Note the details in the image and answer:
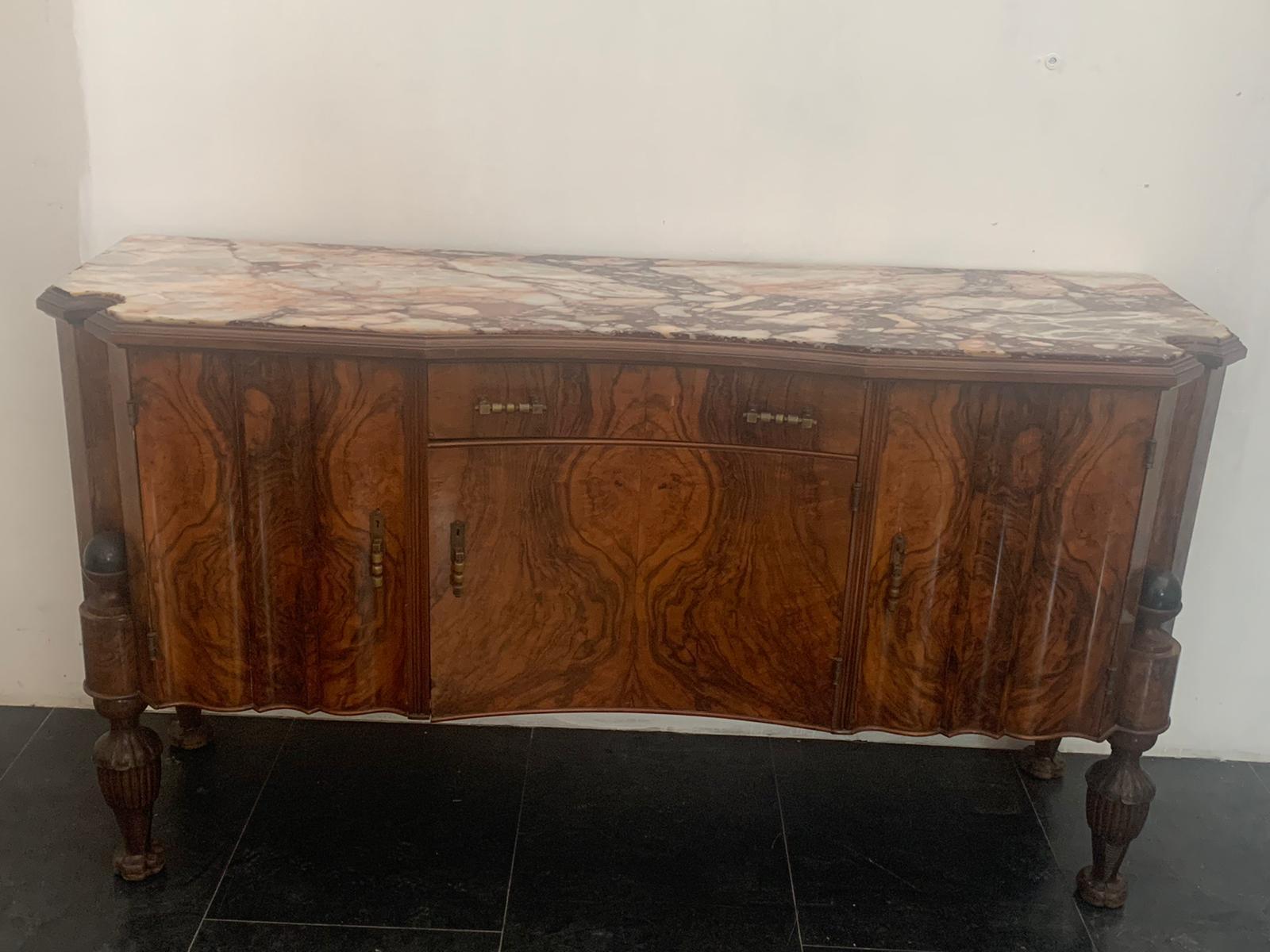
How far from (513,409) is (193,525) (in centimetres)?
49

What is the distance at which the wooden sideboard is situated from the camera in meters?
1.81

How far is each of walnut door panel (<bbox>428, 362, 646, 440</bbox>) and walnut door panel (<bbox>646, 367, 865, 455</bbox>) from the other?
4 cm

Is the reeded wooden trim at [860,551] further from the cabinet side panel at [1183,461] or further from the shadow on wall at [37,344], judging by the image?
the shadow on wall at [37,344]

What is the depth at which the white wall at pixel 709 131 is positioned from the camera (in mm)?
2189

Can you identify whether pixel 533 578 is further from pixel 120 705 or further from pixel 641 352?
pixel 120 705

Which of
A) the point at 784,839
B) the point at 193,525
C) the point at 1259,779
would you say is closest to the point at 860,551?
the point at 784,839

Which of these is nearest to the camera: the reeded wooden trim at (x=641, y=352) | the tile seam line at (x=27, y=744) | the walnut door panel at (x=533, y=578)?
the reeded wooden trim at (x=641, y=352)

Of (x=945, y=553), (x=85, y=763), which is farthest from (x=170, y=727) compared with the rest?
(x=945, y=553)

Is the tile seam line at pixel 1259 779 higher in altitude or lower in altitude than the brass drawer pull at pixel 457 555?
lower

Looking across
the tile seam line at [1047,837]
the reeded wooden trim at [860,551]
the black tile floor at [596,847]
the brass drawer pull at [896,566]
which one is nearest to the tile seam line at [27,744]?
the black tile floor at [596,847]

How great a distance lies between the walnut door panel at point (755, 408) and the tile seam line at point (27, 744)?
1.37 metres

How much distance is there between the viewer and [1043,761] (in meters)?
2.50

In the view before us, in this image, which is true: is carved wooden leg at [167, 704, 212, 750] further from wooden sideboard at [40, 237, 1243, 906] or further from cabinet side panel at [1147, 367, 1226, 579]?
cabinet side panel at [1147, 367, 1226, 579]

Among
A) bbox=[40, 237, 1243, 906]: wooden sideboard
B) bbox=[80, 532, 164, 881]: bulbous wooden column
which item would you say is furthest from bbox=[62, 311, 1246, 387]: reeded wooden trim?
bbox=[80, 532, 164, 881]: bulbous wooden column
